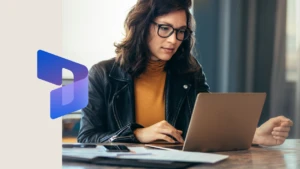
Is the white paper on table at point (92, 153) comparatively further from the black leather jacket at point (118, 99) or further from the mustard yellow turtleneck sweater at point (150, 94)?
the mustard yellow turtleneck sweater at point (150, 94)

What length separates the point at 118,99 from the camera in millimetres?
1538

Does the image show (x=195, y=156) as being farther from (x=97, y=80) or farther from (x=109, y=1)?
(x=109, y=1)

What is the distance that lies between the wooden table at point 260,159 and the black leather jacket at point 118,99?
1.50ft

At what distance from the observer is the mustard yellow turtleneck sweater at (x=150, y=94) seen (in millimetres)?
1574

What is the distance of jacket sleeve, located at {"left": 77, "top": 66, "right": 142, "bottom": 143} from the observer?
124cm

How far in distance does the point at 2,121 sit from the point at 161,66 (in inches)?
32.8

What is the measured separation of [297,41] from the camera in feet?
6.82

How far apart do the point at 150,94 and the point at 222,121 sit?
1.96ft

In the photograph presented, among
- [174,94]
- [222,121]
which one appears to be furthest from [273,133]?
[174,94]

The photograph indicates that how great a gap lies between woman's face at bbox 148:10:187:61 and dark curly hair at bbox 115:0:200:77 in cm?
2

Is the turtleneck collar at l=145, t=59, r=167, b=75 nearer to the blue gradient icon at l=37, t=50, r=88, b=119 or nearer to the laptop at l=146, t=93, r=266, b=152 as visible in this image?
the blue gradient icon at l=37, t=50, r=88, b=119

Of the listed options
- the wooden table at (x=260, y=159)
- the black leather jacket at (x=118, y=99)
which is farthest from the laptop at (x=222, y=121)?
the black leather jacket at (x=118, y=99)

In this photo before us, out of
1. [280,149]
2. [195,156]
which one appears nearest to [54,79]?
[195,156]

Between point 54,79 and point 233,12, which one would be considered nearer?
point 54,79
